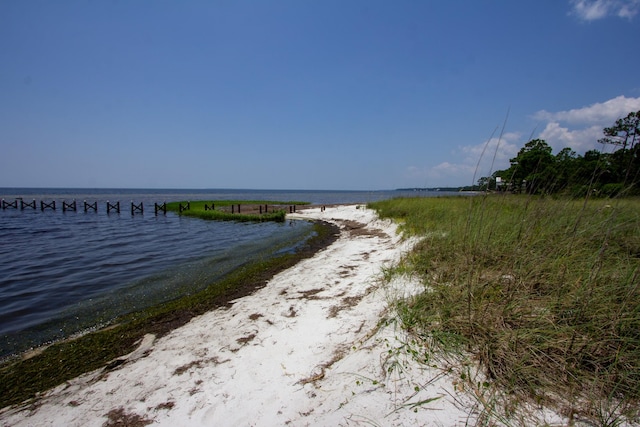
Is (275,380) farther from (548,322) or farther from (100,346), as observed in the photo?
(100,346)

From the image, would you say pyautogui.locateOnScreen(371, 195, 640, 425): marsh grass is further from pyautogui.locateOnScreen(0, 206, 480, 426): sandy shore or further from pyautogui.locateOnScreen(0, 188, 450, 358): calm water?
pyautogui.locateOnScreen(0, 188, 450, 358): calm water

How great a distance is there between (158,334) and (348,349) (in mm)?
3388

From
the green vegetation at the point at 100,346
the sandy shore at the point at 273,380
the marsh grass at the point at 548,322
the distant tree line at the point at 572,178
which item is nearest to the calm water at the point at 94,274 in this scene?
the green vegetation at the point at 100,346

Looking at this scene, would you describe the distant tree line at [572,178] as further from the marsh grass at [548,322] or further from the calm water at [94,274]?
the calm water at [94,274]

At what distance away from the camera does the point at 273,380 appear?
9.55ft

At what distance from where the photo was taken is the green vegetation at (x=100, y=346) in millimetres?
3613

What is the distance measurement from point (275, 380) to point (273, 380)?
0.08 ft

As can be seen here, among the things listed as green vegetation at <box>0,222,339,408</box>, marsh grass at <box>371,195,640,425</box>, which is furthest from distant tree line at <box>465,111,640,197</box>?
green vegetation at <box>0,222,339,408</box>

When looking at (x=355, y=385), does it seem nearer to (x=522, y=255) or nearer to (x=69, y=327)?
(x=522, y=255)

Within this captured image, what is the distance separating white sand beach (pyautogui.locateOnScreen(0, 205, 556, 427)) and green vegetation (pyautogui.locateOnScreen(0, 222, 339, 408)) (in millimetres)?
358

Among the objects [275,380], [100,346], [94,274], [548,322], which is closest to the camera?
[548,322]

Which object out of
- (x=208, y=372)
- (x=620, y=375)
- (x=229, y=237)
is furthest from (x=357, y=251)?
(x=229, y=237)

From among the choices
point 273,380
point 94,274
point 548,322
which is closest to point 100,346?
point 273,380

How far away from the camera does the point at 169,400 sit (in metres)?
2.82
